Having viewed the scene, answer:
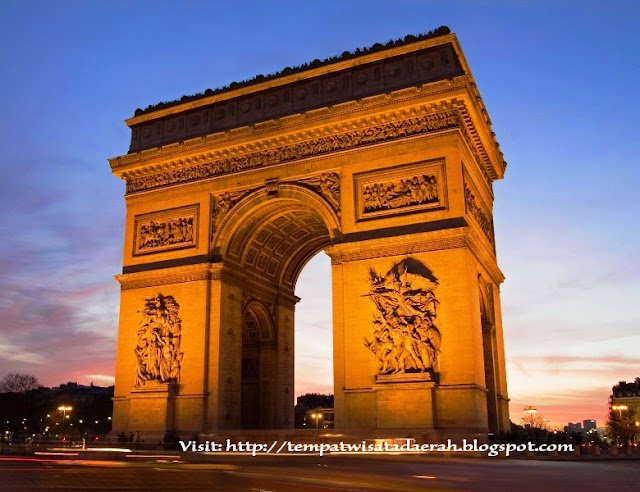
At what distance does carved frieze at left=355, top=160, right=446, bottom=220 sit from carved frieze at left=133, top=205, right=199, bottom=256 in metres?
7.30

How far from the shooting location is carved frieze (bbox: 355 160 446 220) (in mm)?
22422

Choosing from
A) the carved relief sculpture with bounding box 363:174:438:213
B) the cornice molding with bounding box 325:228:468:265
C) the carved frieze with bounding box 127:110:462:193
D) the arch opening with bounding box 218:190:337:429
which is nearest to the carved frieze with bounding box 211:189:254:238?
the carved frieze with bounding box 127:110:462:193

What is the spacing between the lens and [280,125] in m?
25.3

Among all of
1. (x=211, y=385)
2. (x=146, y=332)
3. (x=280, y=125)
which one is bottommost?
(x=211, y=385)

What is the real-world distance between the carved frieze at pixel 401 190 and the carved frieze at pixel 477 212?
1.21 m

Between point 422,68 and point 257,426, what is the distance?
17.0m

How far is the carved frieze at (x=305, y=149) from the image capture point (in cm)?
2305

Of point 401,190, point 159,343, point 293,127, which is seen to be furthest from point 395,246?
point 159,343

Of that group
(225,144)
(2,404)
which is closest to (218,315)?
(225,144)

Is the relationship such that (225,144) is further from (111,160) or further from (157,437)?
(157,437)

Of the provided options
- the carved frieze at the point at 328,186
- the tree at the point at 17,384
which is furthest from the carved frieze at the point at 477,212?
the tree at the point at 17,384

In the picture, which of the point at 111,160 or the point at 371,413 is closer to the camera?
the point at 371,413

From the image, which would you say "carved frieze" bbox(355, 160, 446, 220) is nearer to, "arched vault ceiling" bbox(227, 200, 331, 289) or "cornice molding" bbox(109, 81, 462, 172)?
"cornice molding" bbox(109, 81, 462, 172)

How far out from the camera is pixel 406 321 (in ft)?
70.2
